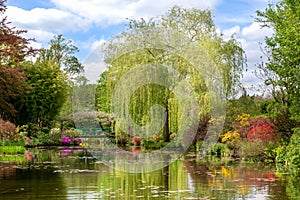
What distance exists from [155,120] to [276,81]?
8310mm

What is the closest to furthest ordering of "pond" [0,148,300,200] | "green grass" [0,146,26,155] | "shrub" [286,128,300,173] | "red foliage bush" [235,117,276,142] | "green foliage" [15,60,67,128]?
"pond" [0,148,300,200] < "shrub" [286,128,300,173] < "red foliage bush" [235,117,276,142] < "green grass" [0,146,26,155] < "green foliage" [15,60,67,128]

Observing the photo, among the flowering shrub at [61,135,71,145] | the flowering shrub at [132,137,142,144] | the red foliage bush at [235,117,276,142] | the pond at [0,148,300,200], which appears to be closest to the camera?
the pond at [0,148,300,200]

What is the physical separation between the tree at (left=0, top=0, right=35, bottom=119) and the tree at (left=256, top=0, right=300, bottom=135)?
12.7 meters

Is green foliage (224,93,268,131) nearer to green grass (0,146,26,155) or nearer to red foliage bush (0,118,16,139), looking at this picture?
green grass (0,146,26,155)

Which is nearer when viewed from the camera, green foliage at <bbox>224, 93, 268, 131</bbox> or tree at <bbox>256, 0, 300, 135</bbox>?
tree at <bbox>256, 0, 300, 135</bbox>

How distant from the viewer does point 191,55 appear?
70.8 ft

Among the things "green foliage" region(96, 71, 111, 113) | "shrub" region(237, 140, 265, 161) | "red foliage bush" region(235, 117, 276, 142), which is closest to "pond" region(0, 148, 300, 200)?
"red foliage bush" region(235, 117, 276, 142)

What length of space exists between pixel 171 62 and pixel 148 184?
13034 mm

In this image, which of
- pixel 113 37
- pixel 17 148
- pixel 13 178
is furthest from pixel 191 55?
pixel 13 178

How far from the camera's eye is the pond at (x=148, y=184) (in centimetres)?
855

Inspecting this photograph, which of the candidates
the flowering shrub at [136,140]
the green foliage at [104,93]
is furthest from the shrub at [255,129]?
the flowering shrub at [136,140]

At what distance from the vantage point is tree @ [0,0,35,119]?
947 inches

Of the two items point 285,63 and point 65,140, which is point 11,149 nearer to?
point 65,140

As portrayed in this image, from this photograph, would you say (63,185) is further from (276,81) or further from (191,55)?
(191,55)
